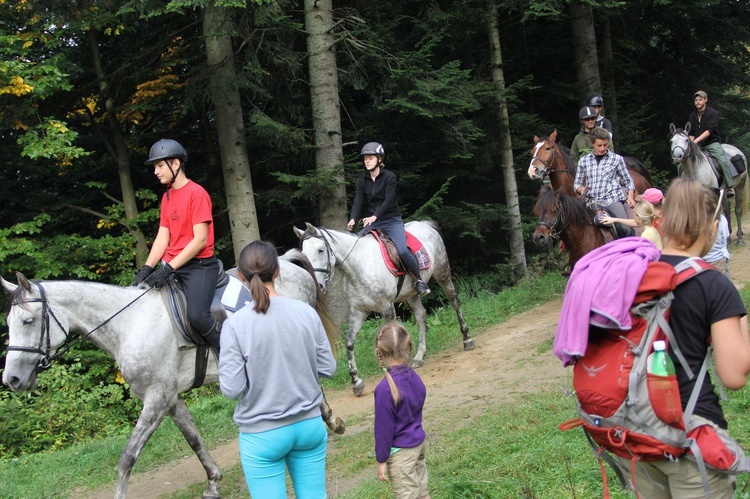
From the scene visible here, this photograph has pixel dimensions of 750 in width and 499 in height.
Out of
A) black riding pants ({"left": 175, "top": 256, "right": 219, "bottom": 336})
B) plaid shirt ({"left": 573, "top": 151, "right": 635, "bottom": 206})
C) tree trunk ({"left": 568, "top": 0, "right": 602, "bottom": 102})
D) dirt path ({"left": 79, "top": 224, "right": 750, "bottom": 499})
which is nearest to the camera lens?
black riding pants ({"left": 175, "top": 256, "right": 219, "bottom": 336})

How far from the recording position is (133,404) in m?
12.8

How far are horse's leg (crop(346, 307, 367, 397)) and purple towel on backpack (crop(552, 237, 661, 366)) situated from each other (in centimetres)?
680

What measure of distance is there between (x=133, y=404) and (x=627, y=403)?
11.8 m

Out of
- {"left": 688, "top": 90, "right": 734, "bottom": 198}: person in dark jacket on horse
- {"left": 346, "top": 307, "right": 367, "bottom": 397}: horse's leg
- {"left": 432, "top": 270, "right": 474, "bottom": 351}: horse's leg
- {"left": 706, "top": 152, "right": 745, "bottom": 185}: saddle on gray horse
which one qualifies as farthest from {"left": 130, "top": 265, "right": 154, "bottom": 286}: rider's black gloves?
{"left": 706, "top": 152, "right": 745, "bottom": 185}: saddle on gray horse

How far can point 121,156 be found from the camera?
48.8 feet

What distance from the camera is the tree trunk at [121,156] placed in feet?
46.8

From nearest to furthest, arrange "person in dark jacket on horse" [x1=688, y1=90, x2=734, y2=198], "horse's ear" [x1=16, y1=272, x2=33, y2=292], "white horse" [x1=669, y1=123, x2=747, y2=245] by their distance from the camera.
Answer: "horse's ear" [x1=16, y1=272, x2=33, y2=292]
"white horse" [x1=669, y1=123, x2=747, y2=245]
"person in dark jacket on horse" [x1=688, y1=90, x2=734, y2=198]

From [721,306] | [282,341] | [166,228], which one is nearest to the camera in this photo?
[721,306]

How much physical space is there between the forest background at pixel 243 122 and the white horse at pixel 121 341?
5048 mm

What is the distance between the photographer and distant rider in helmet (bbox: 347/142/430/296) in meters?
9.48

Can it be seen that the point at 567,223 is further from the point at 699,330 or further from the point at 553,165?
the point at 699,330

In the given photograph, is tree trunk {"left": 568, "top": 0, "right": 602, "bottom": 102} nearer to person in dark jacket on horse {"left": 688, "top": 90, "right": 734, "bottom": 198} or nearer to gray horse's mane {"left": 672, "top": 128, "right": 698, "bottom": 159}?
person in dark jacket on horse {"left": 688, "top": 90, "right": 734, "bottom": 198}

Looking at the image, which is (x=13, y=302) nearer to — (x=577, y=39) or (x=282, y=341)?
(x=282, y=341)

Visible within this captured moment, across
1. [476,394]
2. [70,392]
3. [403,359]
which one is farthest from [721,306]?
[70,392]
